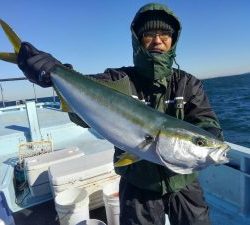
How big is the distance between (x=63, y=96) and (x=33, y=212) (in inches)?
141

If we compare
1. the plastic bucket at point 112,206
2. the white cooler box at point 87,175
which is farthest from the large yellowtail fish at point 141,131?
the white cooler box at point 87,175

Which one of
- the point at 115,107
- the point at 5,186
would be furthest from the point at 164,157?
the point at 5,186

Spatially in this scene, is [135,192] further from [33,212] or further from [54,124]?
[54,124]

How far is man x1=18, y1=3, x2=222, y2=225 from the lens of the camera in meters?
2.87

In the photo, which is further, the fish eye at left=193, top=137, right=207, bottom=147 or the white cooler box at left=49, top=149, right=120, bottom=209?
the white cooler box at left=49, top=149, right=120, bottom=209

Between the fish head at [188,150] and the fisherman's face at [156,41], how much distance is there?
3.33ft

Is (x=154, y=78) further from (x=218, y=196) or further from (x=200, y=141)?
(x=218, y=196)

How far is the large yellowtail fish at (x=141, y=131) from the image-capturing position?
234cm

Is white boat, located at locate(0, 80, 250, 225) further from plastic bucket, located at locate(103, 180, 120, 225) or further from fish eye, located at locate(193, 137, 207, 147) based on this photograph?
fish eye, located at locate(193, 137, 207, 147)

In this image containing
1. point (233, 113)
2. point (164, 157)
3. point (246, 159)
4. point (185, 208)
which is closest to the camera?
point (164, 157)

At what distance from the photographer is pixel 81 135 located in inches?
381

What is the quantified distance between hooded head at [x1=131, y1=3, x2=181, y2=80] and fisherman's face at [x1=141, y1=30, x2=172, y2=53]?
0.13ft

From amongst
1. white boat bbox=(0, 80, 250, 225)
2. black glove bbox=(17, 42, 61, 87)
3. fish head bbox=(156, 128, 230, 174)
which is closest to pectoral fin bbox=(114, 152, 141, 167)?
fish head bbox=(156, 128, 230, 174)

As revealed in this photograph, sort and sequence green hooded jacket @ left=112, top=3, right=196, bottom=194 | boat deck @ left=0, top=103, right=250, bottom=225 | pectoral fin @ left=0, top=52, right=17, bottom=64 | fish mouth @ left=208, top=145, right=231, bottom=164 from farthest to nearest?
boat deck @ left=0, top=103, right=250, bottom=225
pectoral fin @ left=0, top=52, right=17, bottom=64
green hooded jacket @ left=112, top=3, right=196, bottom=194
fish mouth @ left=208, top=145, right=231, bottom=164
